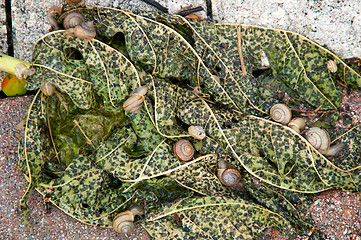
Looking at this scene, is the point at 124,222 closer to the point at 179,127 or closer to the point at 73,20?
the point at 179,127

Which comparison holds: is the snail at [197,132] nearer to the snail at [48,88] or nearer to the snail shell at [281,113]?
the snail shell at [281,113]

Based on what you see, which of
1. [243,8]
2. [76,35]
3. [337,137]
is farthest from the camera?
[243,8]

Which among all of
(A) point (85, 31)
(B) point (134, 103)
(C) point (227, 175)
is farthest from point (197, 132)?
(A) point (85, 31)

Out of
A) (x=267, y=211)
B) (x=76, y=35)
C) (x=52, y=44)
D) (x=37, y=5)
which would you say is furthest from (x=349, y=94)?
(x=37, y=5)

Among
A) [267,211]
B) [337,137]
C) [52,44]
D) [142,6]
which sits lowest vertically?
[267,211]

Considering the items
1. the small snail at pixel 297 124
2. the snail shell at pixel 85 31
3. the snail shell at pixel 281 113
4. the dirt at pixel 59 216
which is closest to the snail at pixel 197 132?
the snail shell at pixel 281 113

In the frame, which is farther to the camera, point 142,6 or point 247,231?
point 142,6

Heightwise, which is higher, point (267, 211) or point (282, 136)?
point (282, 136)

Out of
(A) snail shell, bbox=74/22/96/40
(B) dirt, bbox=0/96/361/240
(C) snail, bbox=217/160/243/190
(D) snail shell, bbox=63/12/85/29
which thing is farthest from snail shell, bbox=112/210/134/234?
(D) snail shell, bbox=63/12/85/29

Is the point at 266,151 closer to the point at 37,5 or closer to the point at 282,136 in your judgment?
the point at 282,136
